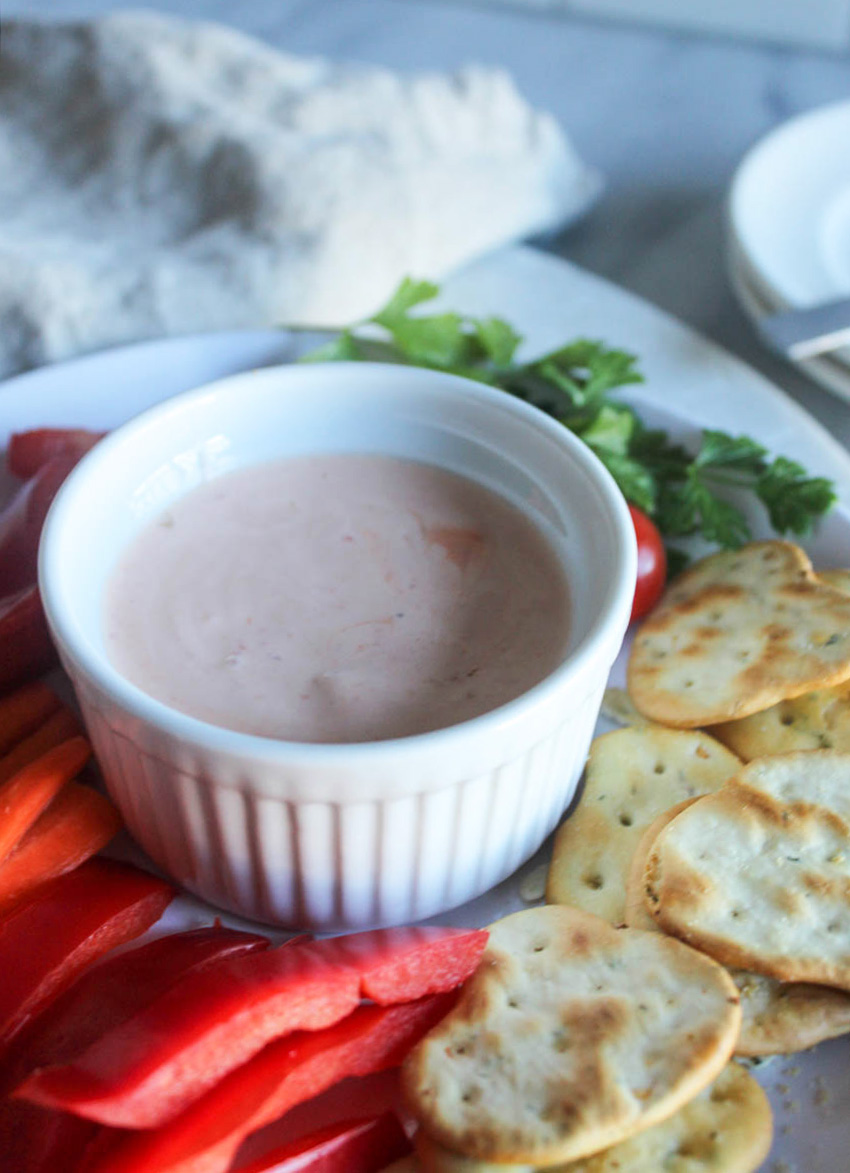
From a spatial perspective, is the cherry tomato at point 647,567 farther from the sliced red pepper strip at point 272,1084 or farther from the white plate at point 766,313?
the sliced red pepper strip at point 272,1084

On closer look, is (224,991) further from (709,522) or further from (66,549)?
(709,522)

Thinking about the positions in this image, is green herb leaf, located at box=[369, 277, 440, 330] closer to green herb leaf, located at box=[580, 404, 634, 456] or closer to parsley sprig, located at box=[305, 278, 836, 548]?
parsley sprig, located at box=[305, 278, 836, 548]

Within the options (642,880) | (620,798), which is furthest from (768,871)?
(620,798)

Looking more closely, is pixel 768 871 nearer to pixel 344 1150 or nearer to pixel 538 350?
pixel 344 1150

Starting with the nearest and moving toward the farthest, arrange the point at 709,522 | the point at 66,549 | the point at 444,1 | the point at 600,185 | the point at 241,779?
1. the point at 241,779
2. the point at 66,549
3. the point at 709,522
4. the point at 600,185
5. the point at 444,1

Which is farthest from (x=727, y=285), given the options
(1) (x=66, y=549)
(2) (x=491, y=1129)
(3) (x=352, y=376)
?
(2) (x=491, y=1129)

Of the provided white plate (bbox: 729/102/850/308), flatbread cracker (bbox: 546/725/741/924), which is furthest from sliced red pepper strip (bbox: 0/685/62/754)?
white plate (bbox: 729/102/850/308)

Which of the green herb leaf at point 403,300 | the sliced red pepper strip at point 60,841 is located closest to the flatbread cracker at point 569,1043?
the sliced red pepper strip at point 60,841
